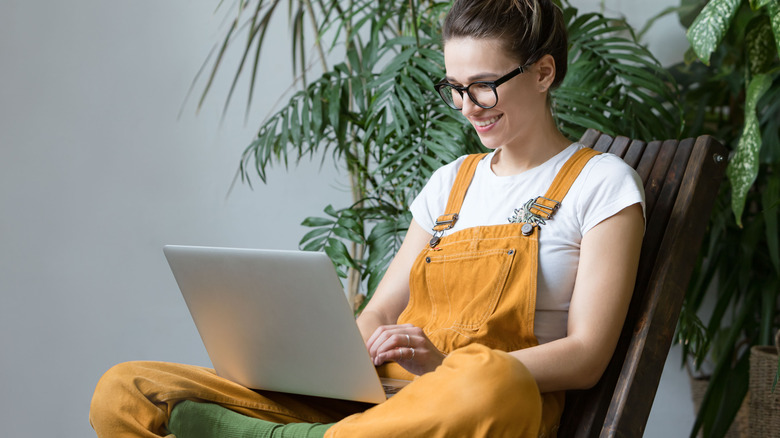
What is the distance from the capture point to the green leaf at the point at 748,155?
1755mm

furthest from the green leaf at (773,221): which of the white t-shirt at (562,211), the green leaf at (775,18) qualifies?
the white t-shirt at (562,211)

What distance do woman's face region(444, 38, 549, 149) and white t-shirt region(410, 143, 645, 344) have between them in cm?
9

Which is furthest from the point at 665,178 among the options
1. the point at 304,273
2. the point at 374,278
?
the point at 374,278

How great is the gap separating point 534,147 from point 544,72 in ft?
0.44

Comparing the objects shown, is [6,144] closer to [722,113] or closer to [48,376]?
[48,376]

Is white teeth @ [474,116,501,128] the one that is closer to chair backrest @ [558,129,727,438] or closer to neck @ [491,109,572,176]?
neck @ [491,109,572,176]

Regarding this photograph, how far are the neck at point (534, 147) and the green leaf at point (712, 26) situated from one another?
0.42 meters

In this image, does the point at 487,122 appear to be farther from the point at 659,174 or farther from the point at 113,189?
the point at 113,189

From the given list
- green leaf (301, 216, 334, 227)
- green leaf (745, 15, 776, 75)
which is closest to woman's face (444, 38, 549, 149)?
green leaf (301, 216, 334, 227)

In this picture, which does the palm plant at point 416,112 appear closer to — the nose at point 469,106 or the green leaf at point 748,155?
the green leaf at point 748,155

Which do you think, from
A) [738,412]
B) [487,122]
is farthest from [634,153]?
[738,412]

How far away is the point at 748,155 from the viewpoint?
1774 mm

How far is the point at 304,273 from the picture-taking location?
0.95 meters

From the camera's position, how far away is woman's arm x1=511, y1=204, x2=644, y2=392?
104 cm
